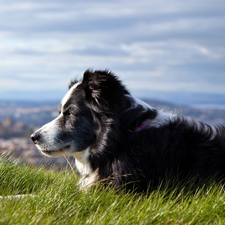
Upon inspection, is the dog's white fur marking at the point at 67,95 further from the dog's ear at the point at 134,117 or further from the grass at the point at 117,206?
the grass at the point at 117,206

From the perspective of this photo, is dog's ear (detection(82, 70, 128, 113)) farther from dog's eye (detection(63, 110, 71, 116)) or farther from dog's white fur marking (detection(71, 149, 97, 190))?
dog's white fur marking (detection(71, 149, 97, 190))

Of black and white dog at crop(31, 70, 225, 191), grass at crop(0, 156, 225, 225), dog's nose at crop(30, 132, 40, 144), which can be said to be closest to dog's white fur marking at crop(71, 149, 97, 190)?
black and white dog at crop(31, 70, 225, 191)

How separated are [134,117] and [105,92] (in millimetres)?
484

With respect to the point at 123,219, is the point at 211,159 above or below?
above

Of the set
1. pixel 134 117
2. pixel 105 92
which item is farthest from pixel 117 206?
pixel 105 92

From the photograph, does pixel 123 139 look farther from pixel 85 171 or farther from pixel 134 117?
pixel 85 171

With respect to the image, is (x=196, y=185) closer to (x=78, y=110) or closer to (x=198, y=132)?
(x=198, y=132)

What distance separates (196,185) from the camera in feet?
11.5

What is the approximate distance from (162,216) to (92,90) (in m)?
1.79

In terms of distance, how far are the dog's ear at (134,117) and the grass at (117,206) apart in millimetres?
786

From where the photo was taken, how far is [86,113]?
3.95 metres

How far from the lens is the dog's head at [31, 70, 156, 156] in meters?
3.80

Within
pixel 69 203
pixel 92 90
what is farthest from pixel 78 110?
pixel 69 203

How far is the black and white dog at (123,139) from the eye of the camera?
362 centimetres
